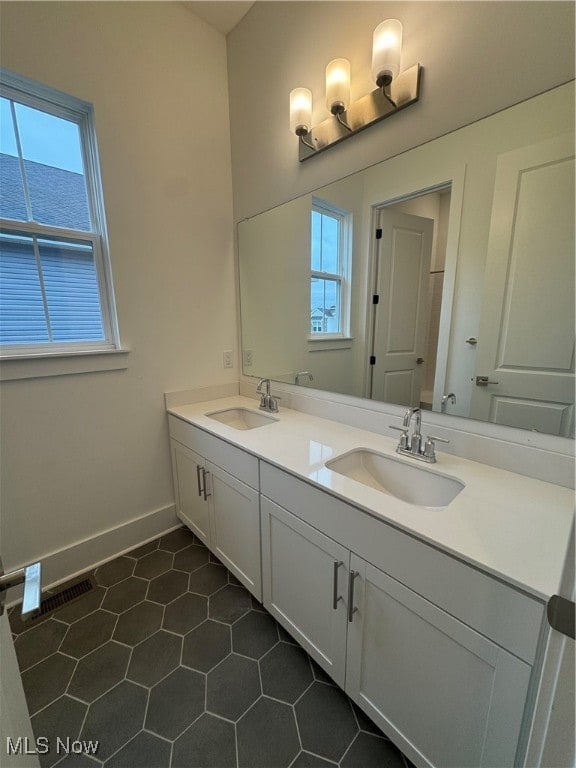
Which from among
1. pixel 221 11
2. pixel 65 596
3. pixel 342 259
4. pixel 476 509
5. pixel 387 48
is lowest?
pixel 65 596

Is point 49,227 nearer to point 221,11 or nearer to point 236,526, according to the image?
point 221,11

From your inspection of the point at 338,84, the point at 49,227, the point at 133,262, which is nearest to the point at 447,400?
the point at 338,84

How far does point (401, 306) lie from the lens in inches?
54.6

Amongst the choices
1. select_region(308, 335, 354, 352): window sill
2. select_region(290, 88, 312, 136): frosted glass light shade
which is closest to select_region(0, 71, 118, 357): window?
select_region(290, 88, 312, 136): frosted glass light shade

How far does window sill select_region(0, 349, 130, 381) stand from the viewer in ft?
4.56

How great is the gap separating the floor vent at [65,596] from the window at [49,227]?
1226mm

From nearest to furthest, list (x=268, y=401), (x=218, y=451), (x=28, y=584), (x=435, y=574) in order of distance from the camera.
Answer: (x=28, y=584)
(x=435, y=574)
(x=218, y=451)
(x=268, y=401)

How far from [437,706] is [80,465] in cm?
178

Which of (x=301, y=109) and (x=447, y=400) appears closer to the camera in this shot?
(x=447, y=400)

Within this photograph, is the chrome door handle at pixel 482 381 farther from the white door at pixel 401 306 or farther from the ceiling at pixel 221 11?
the ceiling at pixel 221 11

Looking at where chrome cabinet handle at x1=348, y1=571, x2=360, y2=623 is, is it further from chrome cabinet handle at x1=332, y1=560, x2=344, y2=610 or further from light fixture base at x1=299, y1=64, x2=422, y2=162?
light fixture base at x1=299, y1=64, x2=422, y2=162

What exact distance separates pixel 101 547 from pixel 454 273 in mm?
2260

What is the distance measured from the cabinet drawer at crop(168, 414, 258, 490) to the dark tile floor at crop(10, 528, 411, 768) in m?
0.68

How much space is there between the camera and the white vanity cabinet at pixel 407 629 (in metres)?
0.67
